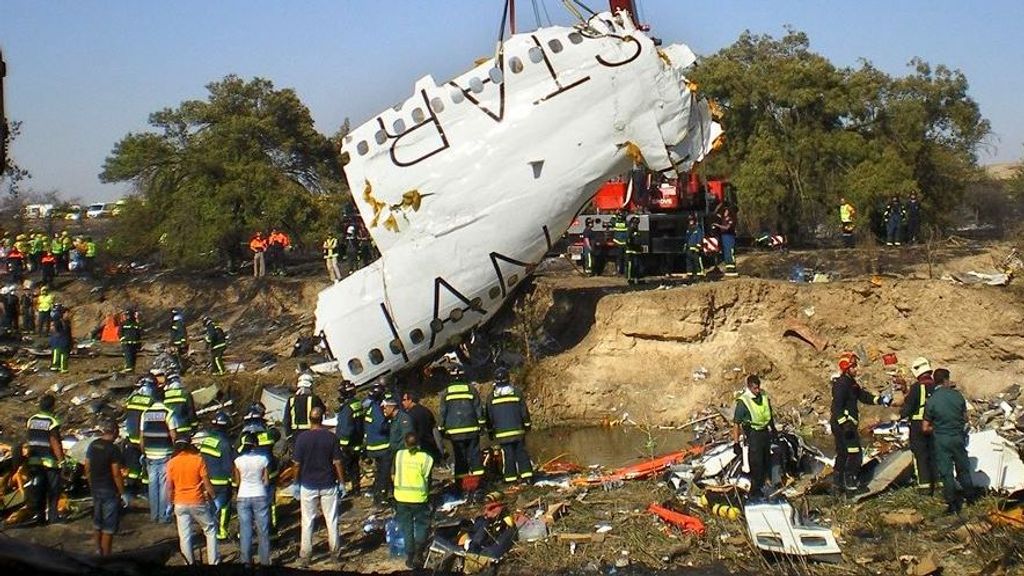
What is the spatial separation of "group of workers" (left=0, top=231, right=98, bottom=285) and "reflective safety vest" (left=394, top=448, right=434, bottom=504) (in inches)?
911

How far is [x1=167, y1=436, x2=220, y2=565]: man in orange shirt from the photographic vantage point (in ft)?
37.3

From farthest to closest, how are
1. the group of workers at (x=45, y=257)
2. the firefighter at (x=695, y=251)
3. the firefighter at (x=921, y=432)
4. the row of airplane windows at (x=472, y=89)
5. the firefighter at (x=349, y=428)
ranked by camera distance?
1. the group of workers at (x=45, y=257)
2. the firefighter at (x=695, y=251)
3. the row of airplane windows at (x=472, y=89)
4. the firefighter at (x=349, y=428)
5. the firefighter at (x=921, y=432)

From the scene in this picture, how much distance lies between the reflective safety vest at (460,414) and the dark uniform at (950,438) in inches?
220

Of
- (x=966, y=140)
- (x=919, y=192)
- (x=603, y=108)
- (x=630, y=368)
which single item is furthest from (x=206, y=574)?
(x=966, y=140)

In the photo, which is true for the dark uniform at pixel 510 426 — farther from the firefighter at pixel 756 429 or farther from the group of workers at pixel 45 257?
the group of workers at pixel 45 257

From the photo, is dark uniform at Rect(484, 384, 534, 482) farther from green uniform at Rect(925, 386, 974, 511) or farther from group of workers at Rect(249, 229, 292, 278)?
group of workers at Rect(249, 229, 292, 278)

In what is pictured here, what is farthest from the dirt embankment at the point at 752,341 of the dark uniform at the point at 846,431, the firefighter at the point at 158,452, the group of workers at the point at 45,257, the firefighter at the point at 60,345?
the group of workers at the point at 45,257

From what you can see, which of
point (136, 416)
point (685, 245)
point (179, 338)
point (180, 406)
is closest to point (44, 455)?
point (136, 416)

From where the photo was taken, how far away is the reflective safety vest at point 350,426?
46.9 feet

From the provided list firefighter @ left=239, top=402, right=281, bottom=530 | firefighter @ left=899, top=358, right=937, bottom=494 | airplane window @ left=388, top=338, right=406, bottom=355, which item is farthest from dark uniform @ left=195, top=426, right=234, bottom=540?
firefighter @ left=899, top=358, right=937, bottom=494

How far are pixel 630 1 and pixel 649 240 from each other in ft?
28.4

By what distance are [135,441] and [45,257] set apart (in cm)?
1730

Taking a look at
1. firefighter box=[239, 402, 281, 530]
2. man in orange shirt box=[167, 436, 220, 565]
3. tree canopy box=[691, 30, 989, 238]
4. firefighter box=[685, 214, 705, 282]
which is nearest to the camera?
man in orange shirt box=[167, 436, 220, 565]

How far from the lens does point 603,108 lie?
59.7ft
